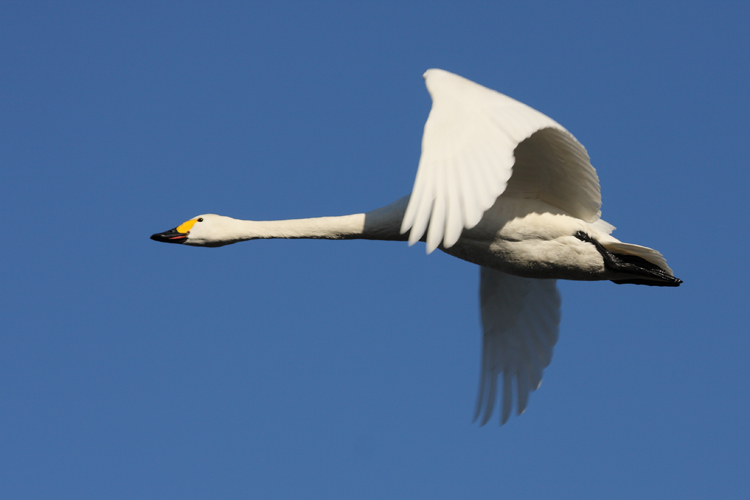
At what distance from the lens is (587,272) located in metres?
10.5

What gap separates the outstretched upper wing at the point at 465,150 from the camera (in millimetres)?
7043

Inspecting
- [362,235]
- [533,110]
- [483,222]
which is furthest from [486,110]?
[362,235]

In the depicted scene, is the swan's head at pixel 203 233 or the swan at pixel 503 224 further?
the swan's head at pixel 203 233

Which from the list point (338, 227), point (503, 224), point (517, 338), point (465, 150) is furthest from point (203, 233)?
point (465, 150)

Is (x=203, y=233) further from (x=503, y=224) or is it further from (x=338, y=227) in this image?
(x=503, y=224)

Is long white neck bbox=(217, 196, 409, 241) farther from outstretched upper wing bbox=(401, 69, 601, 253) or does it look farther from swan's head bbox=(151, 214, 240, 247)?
outstretched upper wing bbox=(401, 69, 601, 253)

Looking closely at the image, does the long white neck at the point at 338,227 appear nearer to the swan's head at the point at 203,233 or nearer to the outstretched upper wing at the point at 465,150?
the swan's head at the point at 203,233

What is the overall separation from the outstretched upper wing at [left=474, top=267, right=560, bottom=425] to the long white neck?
269cm

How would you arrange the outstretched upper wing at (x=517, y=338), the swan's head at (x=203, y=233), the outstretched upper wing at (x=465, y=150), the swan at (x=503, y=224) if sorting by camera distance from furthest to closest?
1. the outstretched upper wing at (x=517, y=338)
2. the swan's head at (x=203, y=233)
3. the swan at (x=503, y=224)
4. the outstretched upper wing at (x=465, y=150)

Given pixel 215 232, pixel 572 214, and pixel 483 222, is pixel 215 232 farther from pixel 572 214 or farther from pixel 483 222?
pixel 572 214

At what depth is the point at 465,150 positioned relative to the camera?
7.52 m

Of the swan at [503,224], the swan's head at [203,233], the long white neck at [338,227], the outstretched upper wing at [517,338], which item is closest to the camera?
the swan at [503,224]

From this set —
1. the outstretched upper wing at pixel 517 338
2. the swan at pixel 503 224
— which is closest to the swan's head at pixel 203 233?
the swan at pixel 503 224

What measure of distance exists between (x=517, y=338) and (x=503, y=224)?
3.04m
